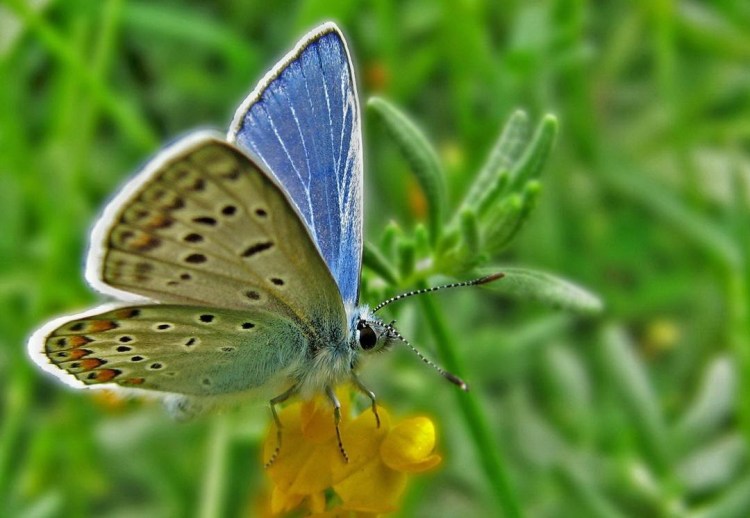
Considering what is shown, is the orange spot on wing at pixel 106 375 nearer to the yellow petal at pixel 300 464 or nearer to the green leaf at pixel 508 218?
the yellow petal at pixel 300 464

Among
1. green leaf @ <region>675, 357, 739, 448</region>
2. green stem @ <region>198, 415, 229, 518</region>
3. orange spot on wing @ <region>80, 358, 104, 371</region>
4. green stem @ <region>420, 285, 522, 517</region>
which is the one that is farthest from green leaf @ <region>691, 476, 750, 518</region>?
orange spot on wing @ <region>80, 358, 104, 371</region>

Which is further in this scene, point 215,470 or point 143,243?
point 215,470

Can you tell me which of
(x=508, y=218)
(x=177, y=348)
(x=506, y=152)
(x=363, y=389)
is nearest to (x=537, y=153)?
(x=506, y=152)

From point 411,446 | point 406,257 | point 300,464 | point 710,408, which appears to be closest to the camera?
point 411,446

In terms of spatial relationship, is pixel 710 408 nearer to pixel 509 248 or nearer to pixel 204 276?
pixel 509 248

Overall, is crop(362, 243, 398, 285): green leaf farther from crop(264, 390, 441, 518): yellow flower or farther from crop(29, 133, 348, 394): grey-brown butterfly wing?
crop(264, 390, 441, 518): yellow flower

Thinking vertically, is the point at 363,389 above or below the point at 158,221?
below

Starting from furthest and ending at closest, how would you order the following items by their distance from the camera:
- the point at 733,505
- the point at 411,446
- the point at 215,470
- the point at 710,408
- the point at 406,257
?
the point at 215,470
the point at 710,408
the point at 733,505
the point at 406,257
the point at 411,446

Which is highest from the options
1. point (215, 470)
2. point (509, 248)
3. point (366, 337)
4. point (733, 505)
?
point (509, 248)
